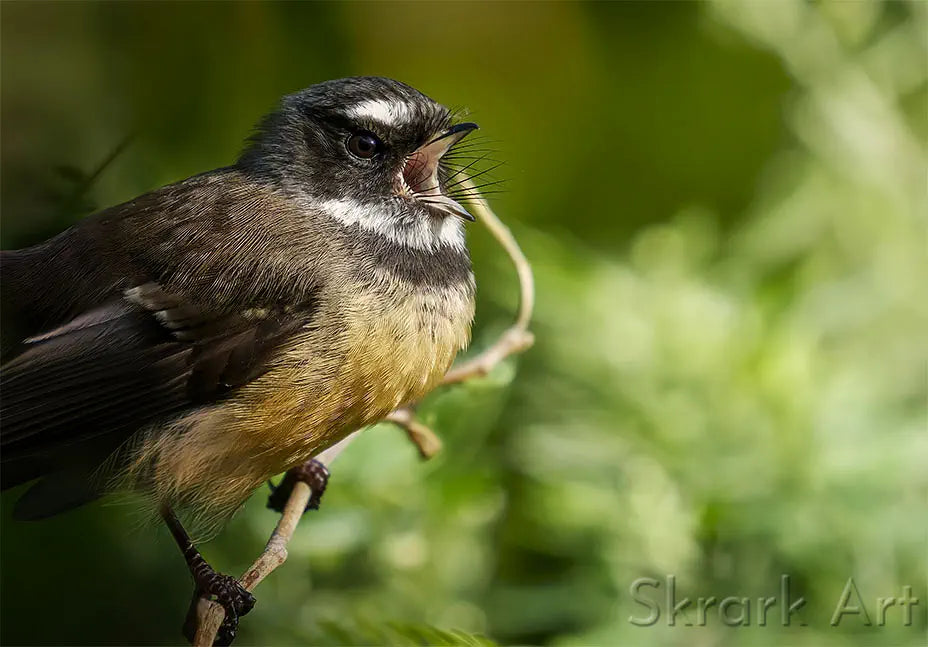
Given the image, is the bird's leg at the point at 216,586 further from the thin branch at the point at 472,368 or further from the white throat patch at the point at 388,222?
the white throat patch at the point at 388,222

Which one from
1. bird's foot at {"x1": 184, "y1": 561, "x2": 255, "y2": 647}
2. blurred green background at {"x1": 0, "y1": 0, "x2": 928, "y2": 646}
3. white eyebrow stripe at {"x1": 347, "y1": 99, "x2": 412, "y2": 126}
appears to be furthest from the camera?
blurred green background at {"x1": 0, "y1": 0, "x2": 928, "y2": 646}

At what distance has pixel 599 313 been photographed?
12.9 feet

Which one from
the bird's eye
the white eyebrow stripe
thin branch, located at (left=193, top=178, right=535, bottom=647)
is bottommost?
thin branch, located at (left=193, top=178, right=535, bottom=647)

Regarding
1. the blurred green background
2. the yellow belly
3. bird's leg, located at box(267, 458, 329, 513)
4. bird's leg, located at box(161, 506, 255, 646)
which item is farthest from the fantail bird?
bird's leg, located at box(267, 458, 329, 513)

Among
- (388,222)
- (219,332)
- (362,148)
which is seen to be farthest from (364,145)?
(219,332)

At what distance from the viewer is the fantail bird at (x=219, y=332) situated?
279 cm

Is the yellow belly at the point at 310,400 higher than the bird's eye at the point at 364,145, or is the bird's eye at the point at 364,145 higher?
the bird's eye at the point at 364,145

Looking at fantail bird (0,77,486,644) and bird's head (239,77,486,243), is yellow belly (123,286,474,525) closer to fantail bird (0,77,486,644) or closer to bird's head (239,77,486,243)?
fantail bird (0,77,486,644)

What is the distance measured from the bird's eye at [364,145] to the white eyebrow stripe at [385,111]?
0.18 feet

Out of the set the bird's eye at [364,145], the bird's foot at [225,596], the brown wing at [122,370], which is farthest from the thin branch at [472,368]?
the brown wing at [122,370]

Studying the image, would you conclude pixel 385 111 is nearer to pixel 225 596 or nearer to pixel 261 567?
pixel 261 567

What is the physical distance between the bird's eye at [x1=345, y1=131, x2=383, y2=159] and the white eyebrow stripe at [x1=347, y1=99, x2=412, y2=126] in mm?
54

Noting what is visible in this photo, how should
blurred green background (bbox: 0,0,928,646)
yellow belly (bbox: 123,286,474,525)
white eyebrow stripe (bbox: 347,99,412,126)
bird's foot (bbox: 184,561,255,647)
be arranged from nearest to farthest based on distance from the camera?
yellow belly (bbox: 123,286,474,525), white eyebrow stripe (bbox: 347,99,412,126), bird's foot (bbox: 184,561,255,647), blurred green background (bbox: 0,0,928,646)

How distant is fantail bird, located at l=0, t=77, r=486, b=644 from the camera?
279 centimetres
